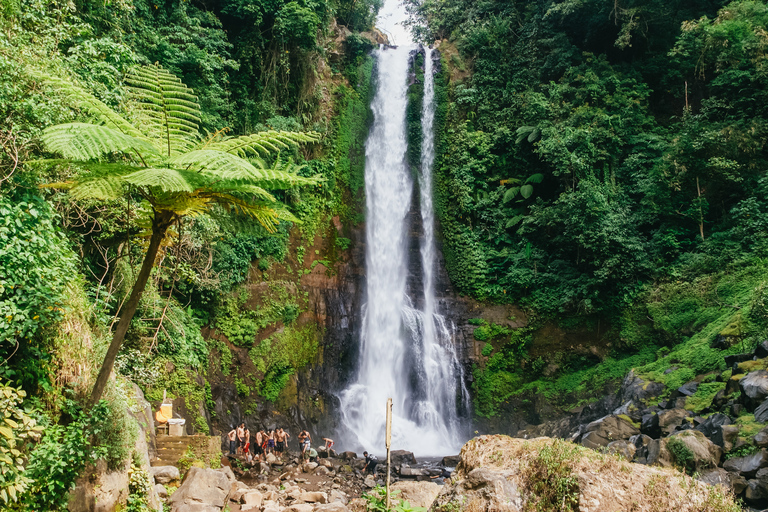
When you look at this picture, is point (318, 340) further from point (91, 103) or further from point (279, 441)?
point (91, 103)

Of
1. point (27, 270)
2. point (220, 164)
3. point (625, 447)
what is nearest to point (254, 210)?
point (220, 164)

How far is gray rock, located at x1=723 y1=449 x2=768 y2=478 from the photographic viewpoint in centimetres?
659

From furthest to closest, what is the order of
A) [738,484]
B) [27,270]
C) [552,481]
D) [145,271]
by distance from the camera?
[738,484] < [27,270] < [552,481] < [145,271]

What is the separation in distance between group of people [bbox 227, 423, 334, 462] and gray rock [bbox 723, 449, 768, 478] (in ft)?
27.1

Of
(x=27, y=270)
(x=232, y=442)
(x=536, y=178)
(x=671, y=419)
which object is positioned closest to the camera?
(x=27, y=270)

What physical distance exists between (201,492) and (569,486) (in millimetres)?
5357

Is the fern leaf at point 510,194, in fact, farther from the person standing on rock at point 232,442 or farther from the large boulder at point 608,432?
the person standing on rock at point 232,442

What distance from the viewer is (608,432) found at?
9727mm

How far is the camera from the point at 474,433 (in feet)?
49.1

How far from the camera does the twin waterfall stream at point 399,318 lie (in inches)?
569

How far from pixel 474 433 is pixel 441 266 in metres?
5.79

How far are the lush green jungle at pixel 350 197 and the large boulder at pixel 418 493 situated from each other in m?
3.62

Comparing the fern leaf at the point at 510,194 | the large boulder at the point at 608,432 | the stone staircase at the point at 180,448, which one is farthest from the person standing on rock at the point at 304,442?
the fern leaf at the point at 510,194

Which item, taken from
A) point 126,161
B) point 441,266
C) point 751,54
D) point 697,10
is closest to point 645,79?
point 697,10
